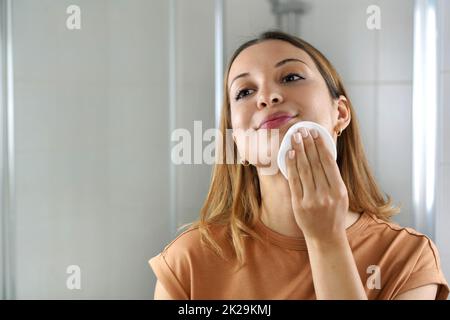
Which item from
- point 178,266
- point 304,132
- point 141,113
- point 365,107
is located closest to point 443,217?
point 365,107

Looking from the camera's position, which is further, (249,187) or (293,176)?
(249,187)

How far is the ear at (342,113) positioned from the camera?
837 millimetres

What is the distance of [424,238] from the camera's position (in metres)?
0.81

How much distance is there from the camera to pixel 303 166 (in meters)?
0.73

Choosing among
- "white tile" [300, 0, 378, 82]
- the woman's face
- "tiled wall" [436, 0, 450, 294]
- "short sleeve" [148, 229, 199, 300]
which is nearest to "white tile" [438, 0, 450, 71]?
"tiled wall" [436, 0, 450, 294]

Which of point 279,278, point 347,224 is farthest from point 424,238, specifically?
point 279,278

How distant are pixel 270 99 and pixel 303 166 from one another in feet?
0.44

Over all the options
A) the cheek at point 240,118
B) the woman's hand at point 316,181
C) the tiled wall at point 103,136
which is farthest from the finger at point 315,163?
the tiled wall at point 103,136

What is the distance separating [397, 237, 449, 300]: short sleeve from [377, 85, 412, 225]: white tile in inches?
3.5

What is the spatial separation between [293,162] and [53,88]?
504 mm

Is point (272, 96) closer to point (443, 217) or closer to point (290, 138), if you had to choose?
point (290, 138)

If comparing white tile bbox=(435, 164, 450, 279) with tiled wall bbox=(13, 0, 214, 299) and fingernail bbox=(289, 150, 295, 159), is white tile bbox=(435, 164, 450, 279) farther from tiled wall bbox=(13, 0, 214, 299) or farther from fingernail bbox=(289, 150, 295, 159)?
tiled wall bbox=(13, 0, 214, 299)

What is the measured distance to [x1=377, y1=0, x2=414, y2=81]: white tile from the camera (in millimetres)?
862

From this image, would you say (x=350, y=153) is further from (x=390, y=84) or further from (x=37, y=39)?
(x=37, y=39)
